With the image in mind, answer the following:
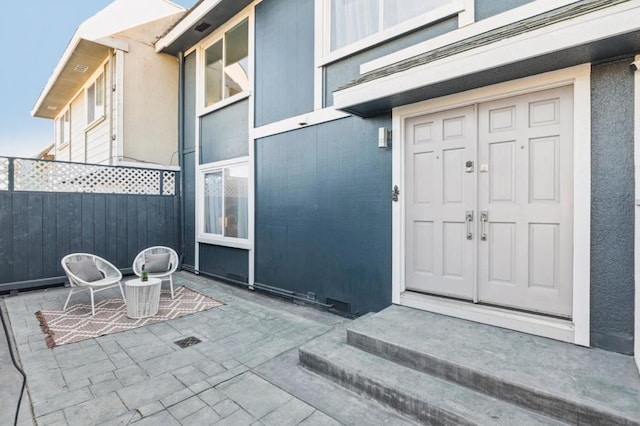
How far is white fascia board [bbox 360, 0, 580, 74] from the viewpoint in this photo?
2.81 meters

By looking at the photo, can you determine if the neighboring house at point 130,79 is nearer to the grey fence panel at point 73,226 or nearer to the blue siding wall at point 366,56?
the grey fence panel at point 73,226

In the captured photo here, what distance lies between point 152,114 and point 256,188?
3855 mm

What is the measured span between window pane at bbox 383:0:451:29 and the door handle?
2.22 meters

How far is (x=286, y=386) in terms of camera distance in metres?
2.75

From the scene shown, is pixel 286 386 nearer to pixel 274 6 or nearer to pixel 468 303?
pixel 468 303

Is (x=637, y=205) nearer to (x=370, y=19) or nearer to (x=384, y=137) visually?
(x=384, y=137)

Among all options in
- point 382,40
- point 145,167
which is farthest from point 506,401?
point 145,167

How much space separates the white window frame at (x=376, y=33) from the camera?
3314mm

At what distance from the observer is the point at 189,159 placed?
756cm

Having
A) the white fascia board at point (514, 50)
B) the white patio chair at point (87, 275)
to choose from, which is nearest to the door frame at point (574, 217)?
the white fascia board at point (514, 50)

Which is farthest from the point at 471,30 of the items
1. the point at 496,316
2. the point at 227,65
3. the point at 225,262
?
the point at 225,262

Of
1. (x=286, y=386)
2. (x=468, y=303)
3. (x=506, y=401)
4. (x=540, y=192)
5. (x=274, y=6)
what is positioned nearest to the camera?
(x=506, y=401)

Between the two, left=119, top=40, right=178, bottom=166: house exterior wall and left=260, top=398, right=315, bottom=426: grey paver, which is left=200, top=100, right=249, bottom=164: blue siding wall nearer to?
left=119, top=40, right=178, bottom=166: house exterior wall

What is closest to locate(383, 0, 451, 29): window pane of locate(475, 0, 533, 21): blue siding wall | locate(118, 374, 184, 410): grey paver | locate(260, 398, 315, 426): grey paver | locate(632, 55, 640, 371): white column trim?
locate(475, 0, 533, 21): blue siding wall
